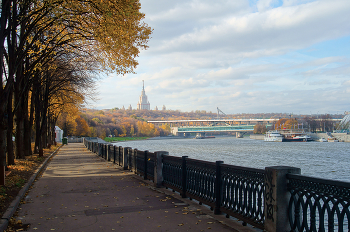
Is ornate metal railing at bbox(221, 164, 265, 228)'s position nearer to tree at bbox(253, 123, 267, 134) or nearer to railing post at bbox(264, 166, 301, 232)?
railing post at bbox(264, 166, 301, 232)

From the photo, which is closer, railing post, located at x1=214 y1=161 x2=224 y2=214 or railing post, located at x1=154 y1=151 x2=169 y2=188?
railing post, located at x1=214 y1=161 x2=224 y2=214

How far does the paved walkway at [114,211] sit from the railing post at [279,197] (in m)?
0.90

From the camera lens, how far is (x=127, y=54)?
14.5m

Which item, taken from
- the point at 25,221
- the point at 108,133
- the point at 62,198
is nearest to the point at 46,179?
the point at 62,198

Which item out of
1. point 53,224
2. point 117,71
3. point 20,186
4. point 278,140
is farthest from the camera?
point 278,140

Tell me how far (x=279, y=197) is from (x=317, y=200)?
827mm

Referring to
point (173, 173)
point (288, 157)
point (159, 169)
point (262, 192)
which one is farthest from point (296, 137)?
point (262, 192)

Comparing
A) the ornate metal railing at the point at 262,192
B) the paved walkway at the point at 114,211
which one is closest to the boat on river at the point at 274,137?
the paved walkway at the point at 114,211

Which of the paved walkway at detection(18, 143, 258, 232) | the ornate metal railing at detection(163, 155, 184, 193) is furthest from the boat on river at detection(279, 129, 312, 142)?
the paved walkway at detection(18, 143, 258, 232)

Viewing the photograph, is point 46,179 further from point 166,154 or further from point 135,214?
point 135,214

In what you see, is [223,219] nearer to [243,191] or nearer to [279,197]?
[243,191]

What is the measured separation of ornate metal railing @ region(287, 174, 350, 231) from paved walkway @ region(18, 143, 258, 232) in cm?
124

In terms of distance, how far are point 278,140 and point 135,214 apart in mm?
135064

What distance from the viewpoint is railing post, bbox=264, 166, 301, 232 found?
542 cm
